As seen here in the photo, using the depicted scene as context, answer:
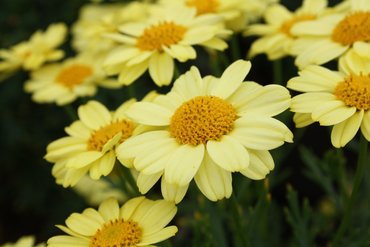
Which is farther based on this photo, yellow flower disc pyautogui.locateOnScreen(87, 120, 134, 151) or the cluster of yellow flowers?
yellow flower disc pyautogui.locateOnScreen(87, 120, 134, 151)

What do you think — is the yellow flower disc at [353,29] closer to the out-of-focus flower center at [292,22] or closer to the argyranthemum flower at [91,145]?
the out-of-focus flower center at [292,22]

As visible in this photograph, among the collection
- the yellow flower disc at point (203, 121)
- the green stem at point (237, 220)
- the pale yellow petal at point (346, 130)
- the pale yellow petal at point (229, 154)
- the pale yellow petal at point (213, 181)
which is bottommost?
the green stem at point (237, 220)

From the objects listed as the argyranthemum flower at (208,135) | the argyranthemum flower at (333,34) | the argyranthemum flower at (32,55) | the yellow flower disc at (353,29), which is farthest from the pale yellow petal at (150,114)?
the argyranthemum flower at (32,55)

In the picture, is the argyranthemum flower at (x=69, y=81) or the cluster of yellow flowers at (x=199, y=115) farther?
the argyranthemum flower at (x=69, y=81)

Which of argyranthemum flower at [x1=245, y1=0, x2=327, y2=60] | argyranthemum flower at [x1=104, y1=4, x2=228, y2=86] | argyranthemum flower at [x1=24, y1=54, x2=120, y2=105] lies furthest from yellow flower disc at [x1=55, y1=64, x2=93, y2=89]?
argyranthemum flower at [x1=245, y1=0, x2=327, y2=60]

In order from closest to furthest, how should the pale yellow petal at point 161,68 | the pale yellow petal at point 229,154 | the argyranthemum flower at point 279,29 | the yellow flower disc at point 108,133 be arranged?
the pale yellow petal at point 229,154 < the yellow flower disc at point 108,133 < the pale yellow petal at point 161,68 < the argyranthemum flower at point 279,29

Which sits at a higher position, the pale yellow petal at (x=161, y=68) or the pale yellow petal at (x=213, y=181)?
the pale yellow petal at (x=161, y=68)

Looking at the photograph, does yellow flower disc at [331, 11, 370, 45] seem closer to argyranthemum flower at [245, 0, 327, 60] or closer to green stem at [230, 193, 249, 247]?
argyranthemum flower at [245, 0, 327, 60]
